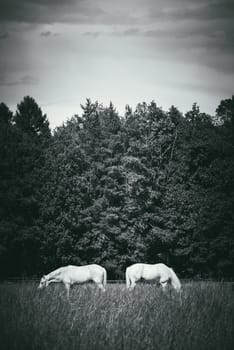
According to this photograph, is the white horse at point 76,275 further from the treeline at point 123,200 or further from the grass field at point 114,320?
the grass field at point 114,320

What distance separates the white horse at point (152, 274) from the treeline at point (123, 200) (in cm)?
1089

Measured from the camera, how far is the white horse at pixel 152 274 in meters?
30.9

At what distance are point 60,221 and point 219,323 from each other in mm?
31672

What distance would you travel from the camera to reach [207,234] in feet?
143

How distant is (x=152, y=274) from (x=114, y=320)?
20.3 m

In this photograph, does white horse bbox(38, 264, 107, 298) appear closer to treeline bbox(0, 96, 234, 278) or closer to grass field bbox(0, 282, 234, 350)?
treeline bbox(0, 96, 234, 278)

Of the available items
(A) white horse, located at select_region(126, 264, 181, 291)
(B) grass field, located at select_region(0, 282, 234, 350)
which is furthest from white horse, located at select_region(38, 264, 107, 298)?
(B) grass field, located at select_region(0, 282, 234, 350)

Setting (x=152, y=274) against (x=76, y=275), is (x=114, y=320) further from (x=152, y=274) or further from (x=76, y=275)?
(x=152, y=274)

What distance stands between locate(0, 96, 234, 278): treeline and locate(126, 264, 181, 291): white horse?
10.9m

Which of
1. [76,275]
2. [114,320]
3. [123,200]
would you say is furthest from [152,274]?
[114,320]

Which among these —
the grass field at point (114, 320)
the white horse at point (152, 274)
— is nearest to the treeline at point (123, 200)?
the white horse at point (152, 274)

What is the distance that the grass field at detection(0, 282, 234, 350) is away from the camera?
11055 millimetres

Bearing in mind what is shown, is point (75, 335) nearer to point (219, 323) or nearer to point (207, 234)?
point (219, 323)

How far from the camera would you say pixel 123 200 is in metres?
46.8
